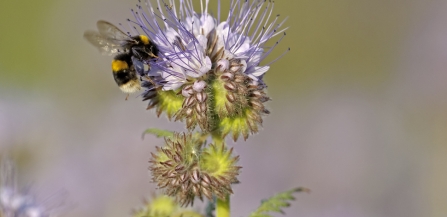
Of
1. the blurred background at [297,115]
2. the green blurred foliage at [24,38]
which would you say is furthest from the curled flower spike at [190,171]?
the green blurred foliage at [24,38]

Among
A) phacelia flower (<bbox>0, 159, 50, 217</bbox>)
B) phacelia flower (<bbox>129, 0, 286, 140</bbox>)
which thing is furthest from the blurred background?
phacelia flower (<bbox>129, 0, 286, 140</bbox>)

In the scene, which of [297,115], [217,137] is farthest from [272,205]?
[297,115]

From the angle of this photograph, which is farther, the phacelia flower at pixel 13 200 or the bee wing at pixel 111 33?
the phacelia flower at pixel 13 200

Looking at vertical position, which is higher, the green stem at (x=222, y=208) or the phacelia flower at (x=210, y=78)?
the phacelia flower at (x=210, y=78)

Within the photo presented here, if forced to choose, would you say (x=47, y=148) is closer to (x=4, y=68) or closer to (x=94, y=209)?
(x=94, y=209)

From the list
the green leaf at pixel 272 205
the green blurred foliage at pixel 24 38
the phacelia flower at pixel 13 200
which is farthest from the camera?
the green blurred foliage at pixel 24 38

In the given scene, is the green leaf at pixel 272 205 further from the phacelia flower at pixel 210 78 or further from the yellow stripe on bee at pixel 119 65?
the yellow stripe on bee at pixel 119 65

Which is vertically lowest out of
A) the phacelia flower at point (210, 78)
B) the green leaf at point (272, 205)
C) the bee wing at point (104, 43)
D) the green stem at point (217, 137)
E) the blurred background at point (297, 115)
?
the green leaf at point (272, 205)

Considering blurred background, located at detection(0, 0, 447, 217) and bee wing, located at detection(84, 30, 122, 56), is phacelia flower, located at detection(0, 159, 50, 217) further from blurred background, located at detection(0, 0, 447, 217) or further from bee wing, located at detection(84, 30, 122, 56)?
blurred background, located at detection(0, 0, 447, 217)
